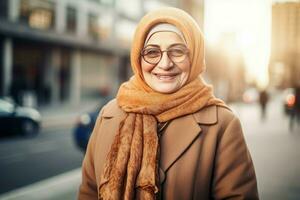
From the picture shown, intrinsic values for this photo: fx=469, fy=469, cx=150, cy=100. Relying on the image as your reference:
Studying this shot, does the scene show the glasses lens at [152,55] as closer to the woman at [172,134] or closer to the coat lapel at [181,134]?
the woman at [172,134]

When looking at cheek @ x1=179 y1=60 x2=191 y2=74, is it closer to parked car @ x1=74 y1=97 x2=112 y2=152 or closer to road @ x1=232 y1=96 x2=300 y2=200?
road @ x1=232 y1=96 x2=300 y2=200

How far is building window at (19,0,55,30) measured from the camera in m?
28.2

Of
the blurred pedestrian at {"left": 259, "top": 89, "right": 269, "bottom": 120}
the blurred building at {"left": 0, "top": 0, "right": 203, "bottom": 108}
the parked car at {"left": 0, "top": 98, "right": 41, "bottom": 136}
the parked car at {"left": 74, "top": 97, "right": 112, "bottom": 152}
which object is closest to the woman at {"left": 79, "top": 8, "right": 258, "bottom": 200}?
the parked car at {"left": 74, "top": 97, "right": 112, "bottom": 152}

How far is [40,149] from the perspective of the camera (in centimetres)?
1156

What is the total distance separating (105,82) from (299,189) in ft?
114

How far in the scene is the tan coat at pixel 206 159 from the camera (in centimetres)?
217

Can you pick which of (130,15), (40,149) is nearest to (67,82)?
(130,15)

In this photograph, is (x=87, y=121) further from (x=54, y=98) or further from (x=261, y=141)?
(x=54, y=98)

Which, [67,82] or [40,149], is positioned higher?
[67,82]

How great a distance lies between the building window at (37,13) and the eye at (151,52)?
26.9 m

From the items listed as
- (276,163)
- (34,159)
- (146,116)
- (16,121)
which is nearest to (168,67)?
(146,116)

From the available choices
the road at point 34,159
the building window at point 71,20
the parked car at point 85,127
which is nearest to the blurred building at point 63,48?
the building window at point 71,20

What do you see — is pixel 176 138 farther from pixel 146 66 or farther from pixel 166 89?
pixel 146 66

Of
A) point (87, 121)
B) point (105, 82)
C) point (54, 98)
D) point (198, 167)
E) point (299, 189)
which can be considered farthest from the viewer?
point (105, 82)
